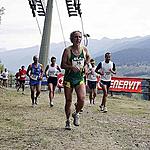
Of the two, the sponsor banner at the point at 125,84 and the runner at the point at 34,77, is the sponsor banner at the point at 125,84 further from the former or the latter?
the runner at the point at 34,77

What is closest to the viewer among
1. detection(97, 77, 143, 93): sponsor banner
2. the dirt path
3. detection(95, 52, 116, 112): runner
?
the dirt path

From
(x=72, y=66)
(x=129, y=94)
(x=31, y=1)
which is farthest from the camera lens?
(x=31, y=1)

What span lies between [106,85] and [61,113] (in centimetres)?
213

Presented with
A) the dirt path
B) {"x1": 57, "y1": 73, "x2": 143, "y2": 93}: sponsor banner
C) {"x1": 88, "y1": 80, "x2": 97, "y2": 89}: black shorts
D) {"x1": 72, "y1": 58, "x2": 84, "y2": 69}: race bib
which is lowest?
{"x1": 57, "y1": 73, "x2": 143, "y2": 93}: sponsor banner

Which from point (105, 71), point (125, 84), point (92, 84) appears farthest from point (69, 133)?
point (125, 84)

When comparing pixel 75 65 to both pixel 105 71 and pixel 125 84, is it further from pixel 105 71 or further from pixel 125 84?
pixel 125 84

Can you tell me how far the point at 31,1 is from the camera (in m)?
34.0

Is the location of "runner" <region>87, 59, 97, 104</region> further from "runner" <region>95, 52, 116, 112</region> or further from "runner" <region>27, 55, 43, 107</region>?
A: "runner" <region>95, 52, 116, 112</region>

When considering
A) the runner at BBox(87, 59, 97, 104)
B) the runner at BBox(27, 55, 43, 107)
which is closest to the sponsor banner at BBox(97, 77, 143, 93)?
the runner at BBox(87, 59, 97, 104)

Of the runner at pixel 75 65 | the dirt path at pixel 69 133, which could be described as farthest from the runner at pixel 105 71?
the runner at pixel 75 65

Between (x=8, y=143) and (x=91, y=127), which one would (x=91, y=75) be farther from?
(x=8, y=143)

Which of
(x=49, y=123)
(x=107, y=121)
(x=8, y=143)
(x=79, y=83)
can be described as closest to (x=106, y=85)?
(x=107, y=121)

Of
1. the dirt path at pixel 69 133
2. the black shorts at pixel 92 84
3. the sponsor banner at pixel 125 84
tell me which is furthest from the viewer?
the sponsor banner at pixel 125 84

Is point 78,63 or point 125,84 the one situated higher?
point 78,63
